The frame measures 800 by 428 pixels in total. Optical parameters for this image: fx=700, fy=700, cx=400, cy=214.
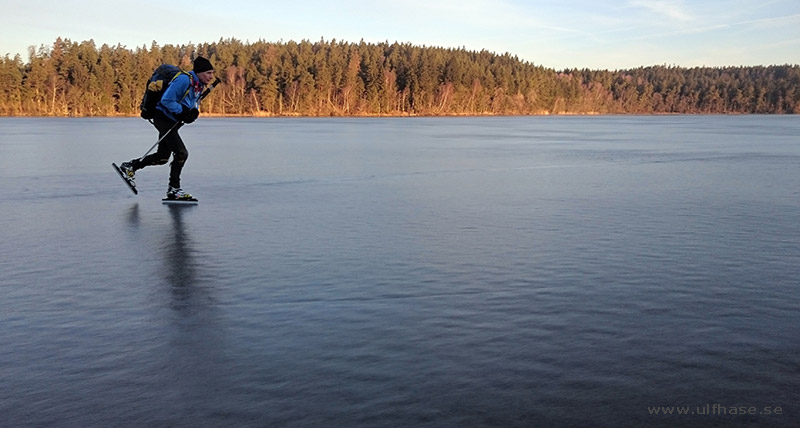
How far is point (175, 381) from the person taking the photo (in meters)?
4.13

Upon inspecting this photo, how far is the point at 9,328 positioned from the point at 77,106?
139 meters

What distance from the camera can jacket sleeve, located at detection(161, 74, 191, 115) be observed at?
12430 millimetres

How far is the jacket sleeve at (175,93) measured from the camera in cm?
1243

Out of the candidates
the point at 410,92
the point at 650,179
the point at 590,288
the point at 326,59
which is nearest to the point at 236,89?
the point at 326,59

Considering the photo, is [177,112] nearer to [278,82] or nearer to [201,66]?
[201,66]

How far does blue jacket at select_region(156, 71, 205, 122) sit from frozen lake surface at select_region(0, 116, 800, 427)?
175cm

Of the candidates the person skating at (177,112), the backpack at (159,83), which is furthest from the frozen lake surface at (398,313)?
the backpack at (159,83)

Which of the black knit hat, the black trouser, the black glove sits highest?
the black knit hat

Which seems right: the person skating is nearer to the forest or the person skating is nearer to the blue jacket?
the blue jacket

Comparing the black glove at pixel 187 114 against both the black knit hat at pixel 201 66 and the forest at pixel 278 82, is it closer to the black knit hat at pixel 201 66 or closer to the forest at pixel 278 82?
the black knit hat at pixel 201 66

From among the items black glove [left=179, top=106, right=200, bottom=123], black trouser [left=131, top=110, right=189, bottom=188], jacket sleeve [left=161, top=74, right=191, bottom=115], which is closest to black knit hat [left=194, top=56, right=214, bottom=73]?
jacket sleeve [left=161, top=74, right=191, bottom=115]

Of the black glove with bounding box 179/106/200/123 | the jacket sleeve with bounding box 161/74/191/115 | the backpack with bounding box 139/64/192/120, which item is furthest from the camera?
the black glove with bounding box 179/106/200/123

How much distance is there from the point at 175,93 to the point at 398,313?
28.1 feet

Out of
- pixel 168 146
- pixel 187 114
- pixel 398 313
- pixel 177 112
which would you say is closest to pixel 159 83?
pixel 177 112
